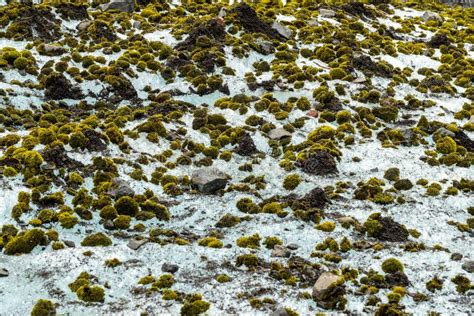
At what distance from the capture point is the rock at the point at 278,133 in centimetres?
3986

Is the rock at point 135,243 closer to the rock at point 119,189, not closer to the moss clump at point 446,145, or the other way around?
the rock at point 119,189

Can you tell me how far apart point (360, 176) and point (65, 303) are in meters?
22.6

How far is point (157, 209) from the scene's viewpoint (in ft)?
99.7

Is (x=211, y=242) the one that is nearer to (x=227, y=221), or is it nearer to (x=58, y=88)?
(x=227, y=221)

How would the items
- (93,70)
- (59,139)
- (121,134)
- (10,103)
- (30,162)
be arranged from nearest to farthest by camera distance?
(30,162)
(59,139)
(121,134)
(10,103)
(93,70)

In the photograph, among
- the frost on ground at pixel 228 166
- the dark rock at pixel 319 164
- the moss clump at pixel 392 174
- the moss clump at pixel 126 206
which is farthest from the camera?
the dark rock at pixel 319 164

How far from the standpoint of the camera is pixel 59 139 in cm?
3456

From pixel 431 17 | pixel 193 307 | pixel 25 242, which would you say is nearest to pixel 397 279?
pixel 193 307

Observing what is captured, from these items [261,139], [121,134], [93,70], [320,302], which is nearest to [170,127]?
[121,134]

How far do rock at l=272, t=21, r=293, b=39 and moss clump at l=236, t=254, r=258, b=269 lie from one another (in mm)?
38081

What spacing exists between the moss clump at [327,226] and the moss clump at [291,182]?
5.01 metres

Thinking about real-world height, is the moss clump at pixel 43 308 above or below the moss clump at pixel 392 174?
below

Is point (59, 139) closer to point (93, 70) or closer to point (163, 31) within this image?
point (93, 70)

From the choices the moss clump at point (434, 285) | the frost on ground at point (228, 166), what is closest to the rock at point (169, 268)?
the frost on ground at point (228, 166)
